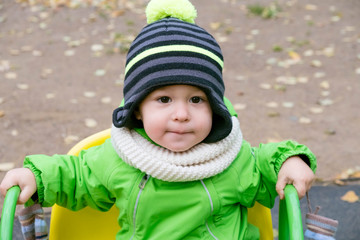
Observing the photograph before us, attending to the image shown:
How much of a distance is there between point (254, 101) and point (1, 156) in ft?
6.59

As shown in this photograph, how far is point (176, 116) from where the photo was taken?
1352mm

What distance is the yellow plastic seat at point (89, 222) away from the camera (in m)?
1.71

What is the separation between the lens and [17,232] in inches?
95.6

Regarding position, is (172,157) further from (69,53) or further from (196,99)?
(69,53)

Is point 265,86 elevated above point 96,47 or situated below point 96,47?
above

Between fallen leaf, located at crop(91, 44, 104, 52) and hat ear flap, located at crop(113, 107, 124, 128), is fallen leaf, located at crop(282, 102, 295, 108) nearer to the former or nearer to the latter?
fallen leaf, located at crop(91, 44, 104, 52)

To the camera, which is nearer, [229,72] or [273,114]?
[273,114]

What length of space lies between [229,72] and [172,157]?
2.99m

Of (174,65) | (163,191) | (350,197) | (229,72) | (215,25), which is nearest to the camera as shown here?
(174,65)

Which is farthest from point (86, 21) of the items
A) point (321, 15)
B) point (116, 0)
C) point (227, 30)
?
point (321, 15)

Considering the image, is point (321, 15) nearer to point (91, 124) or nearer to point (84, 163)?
point (91, 124)

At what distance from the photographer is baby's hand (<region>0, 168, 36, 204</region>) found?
1384 mm

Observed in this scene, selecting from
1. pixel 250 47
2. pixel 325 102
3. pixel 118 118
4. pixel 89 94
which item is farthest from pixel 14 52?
pixel 118 118

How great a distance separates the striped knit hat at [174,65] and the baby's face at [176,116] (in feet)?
0.09
